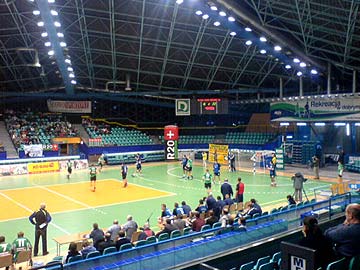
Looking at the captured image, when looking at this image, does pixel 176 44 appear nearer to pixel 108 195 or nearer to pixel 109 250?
pixel 108 195

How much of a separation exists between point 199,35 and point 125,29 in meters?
5.99

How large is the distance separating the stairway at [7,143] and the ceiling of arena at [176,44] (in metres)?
4.93

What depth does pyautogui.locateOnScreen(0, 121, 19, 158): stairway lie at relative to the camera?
39075 mm

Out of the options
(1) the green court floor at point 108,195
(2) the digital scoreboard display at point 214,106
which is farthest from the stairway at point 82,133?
(2) the digital scoreboard display at point 214,106

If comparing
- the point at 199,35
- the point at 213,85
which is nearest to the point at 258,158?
the point at 213,85

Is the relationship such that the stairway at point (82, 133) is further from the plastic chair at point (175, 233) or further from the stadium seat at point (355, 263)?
the stadium seat at point (355, 263)

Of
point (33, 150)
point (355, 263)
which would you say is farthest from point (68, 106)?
point (355, 263)

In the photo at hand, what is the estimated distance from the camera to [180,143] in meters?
49.9

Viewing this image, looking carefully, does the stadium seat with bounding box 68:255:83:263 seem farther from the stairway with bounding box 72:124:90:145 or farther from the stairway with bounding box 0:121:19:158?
the stairway with bounding box 72:124:90:145

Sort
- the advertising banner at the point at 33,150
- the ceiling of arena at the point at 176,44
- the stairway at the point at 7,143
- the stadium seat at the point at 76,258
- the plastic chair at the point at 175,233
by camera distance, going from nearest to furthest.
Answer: the stadium seat at the point at 76,258
the plastic chair at the point at 175,233
the ceiling of arena at the point at 176,44
the advertising banner at the point at 33,150
the stairway at the point at 7,143

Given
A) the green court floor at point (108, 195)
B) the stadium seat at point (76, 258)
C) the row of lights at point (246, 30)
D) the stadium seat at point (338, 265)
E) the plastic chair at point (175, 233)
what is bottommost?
the green court floor at point (108, 195)

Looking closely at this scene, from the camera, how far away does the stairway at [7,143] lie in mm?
39075

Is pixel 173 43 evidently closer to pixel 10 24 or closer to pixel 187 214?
pixel 10 24

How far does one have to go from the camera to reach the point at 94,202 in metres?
23.1
